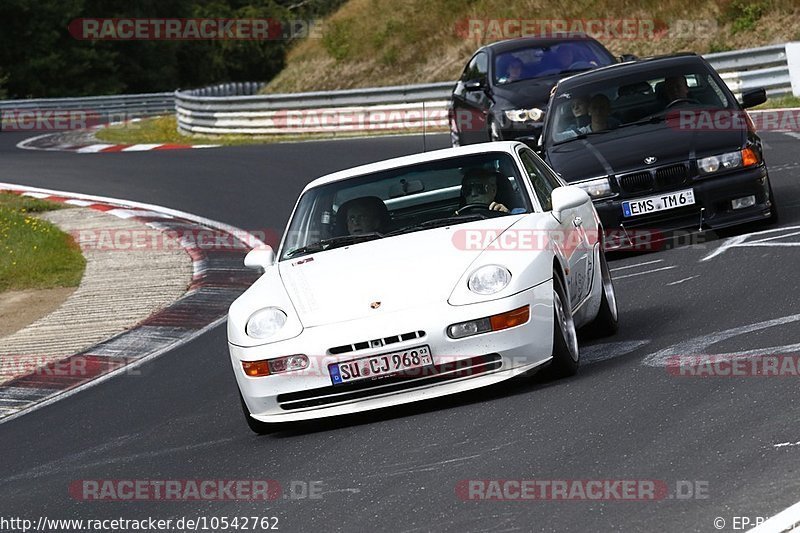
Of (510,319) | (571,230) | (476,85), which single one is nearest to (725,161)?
(571,230)

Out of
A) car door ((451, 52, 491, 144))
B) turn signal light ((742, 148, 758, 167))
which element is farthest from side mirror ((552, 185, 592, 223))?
car door ((451, 52, 491, 144))

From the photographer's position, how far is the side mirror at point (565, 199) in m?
7.77

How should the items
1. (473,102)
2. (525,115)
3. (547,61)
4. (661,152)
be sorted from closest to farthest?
(661,152) < (525,115) < (547,61) < (473,102)

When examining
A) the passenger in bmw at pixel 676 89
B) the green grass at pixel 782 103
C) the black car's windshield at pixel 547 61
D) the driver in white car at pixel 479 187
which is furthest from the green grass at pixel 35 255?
the green grass at pixel 782 103

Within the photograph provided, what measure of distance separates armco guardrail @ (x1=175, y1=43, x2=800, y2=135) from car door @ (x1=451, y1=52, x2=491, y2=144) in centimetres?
513

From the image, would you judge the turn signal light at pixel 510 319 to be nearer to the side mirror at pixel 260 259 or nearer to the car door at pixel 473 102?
the side mirror at pixel 260 259

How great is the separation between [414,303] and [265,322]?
2.62 feet

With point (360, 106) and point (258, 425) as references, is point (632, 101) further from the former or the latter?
point (360, 106)

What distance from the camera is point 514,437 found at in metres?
6.23

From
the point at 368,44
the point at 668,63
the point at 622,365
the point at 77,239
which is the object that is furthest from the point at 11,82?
the point at 622,365

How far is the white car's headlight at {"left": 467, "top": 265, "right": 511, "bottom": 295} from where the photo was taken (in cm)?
691

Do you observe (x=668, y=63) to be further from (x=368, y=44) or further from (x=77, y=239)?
(x=368, y=44)

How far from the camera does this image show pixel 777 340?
24.4 ft

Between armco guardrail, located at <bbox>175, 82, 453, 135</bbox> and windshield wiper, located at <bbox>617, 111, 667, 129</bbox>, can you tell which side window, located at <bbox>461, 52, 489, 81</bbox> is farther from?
windshield wiper, located at <bbox>617, 111, 667, 129</bbox>
